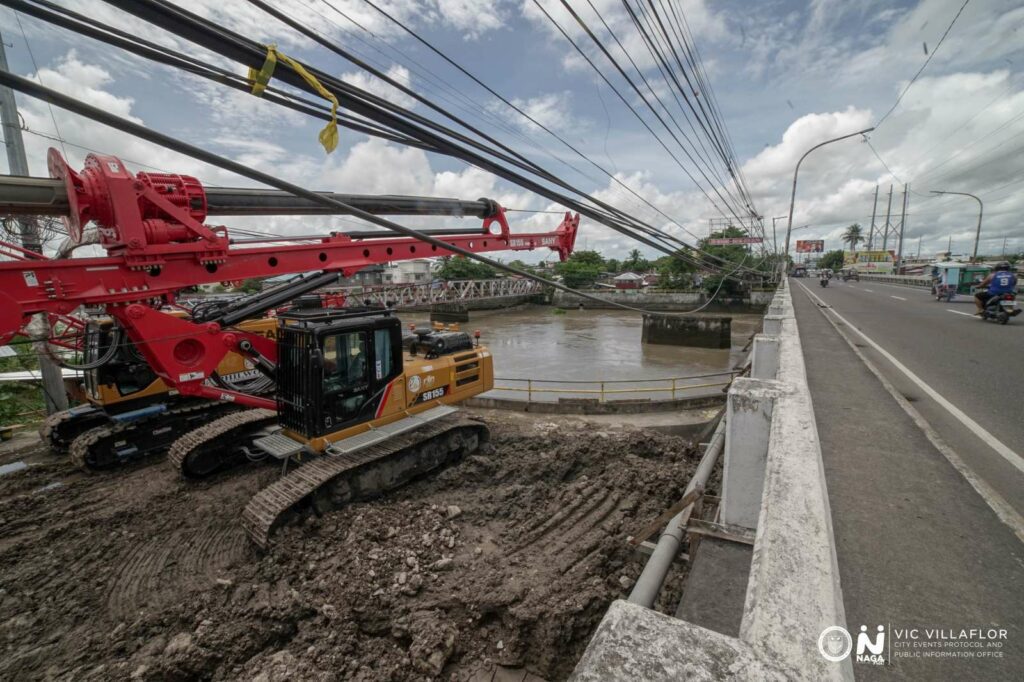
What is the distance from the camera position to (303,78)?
309cm

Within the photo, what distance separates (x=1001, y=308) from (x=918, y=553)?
13460 mm

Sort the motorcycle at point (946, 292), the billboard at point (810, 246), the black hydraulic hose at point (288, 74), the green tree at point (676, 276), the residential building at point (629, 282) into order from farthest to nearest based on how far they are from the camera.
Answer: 1. the billboard at point (810, 246)
2. the residential building at point (629, 282)
3. the green tree at point (676, 276)
4. the motorcycle at point (946, 292)
5. the black hydraulic hose at point (288, 74)

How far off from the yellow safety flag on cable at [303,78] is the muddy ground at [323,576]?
13.7 ft

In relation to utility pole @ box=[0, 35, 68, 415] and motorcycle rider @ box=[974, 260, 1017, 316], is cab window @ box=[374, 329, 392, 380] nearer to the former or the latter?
utility pole @ box=[0, 35, 68, 415]

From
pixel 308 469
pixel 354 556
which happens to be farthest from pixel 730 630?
pixel 308 469

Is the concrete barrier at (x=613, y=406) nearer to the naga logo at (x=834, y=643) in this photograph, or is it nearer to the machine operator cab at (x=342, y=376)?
the machine operator cab at (x=342, y=376)

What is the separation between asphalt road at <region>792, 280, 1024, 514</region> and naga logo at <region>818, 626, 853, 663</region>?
326 cm

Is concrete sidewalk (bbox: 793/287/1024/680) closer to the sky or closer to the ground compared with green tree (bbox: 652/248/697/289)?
closer to the ground

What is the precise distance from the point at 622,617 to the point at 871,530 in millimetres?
2517

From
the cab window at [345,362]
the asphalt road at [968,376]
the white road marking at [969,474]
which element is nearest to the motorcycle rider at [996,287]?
the asphalt road at [968,376]

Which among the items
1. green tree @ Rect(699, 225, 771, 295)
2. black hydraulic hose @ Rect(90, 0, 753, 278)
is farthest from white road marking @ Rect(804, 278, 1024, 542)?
green tree @ Rect(699, 225, 771, 295)

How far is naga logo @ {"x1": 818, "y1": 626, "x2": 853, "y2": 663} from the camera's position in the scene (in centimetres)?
106

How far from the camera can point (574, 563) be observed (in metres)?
4.93

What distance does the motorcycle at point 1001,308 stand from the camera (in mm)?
11086
